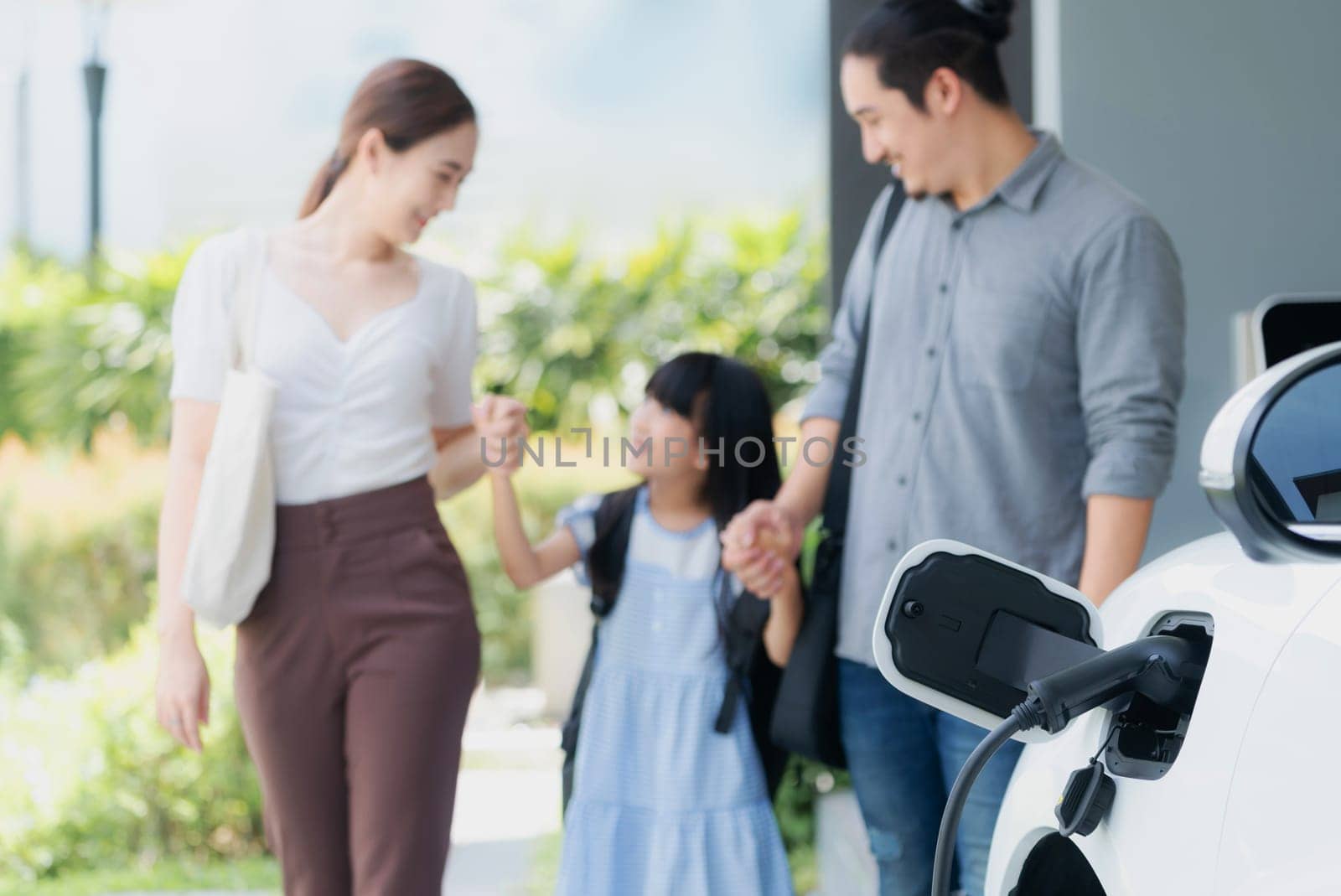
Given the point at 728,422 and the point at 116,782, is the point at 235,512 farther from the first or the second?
the point at 116,782

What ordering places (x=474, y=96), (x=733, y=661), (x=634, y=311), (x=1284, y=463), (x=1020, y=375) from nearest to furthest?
(x=1284, y=463) < (x=1020, y=375) < (x=733, y=661) < (x=634, y=311) < (x=474, y=96)

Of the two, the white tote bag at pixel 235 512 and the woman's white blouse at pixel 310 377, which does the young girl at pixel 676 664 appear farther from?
the white tote bag at pixel 235 512

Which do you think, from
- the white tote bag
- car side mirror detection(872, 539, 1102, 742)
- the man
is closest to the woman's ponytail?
the white tote bag

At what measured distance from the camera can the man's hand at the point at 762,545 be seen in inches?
76.5

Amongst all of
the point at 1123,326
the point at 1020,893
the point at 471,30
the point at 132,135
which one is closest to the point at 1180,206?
the point at 1123,326

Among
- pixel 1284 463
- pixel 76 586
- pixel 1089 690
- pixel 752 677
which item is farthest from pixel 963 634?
pixel 76 586

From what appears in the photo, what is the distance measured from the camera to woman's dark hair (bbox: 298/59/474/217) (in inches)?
76.2

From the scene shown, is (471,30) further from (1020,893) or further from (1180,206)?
(1020,893)

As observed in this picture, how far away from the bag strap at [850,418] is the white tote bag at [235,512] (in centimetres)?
78

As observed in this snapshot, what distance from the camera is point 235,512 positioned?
5.83 ft

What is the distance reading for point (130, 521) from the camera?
16.8 ft

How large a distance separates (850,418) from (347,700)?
80cm

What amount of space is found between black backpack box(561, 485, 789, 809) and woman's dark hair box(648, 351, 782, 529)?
0.16 meters

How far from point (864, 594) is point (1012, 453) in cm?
28
